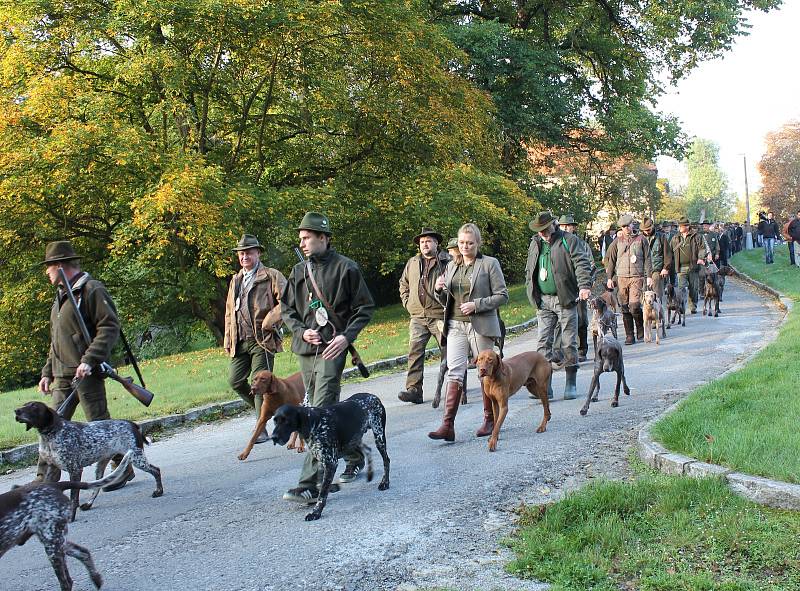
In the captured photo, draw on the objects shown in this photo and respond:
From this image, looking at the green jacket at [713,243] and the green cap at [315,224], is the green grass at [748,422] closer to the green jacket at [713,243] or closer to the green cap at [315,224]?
the green cap at [315,224]

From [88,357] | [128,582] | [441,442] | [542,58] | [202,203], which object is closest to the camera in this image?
[128,582]

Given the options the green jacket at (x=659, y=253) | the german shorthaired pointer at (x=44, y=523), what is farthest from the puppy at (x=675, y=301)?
the german shorthaired pointer at (x=44, y=523)

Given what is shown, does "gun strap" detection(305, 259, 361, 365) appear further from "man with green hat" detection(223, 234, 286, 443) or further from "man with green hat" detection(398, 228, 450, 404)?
"man with green hat" detection(398, 228, 450, 404)

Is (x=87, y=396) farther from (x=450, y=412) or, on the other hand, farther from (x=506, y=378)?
(x=506, y=378)

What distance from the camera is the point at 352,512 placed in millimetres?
5852

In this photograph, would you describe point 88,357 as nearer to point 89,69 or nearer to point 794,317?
point 794,317

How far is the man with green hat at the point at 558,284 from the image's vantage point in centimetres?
1002

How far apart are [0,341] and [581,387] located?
17.8 metres

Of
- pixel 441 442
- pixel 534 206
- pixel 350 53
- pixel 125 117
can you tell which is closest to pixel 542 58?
pixel 534 206

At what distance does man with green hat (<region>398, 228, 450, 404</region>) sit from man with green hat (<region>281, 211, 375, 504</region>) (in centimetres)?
386

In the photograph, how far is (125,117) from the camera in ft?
69.7

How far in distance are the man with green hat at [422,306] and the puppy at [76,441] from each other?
4547 mm

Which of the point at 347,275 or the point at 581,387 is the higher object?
the point at 347,275

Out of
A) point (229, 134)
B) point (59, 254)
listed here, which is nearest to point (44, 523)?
point (59, 254)
